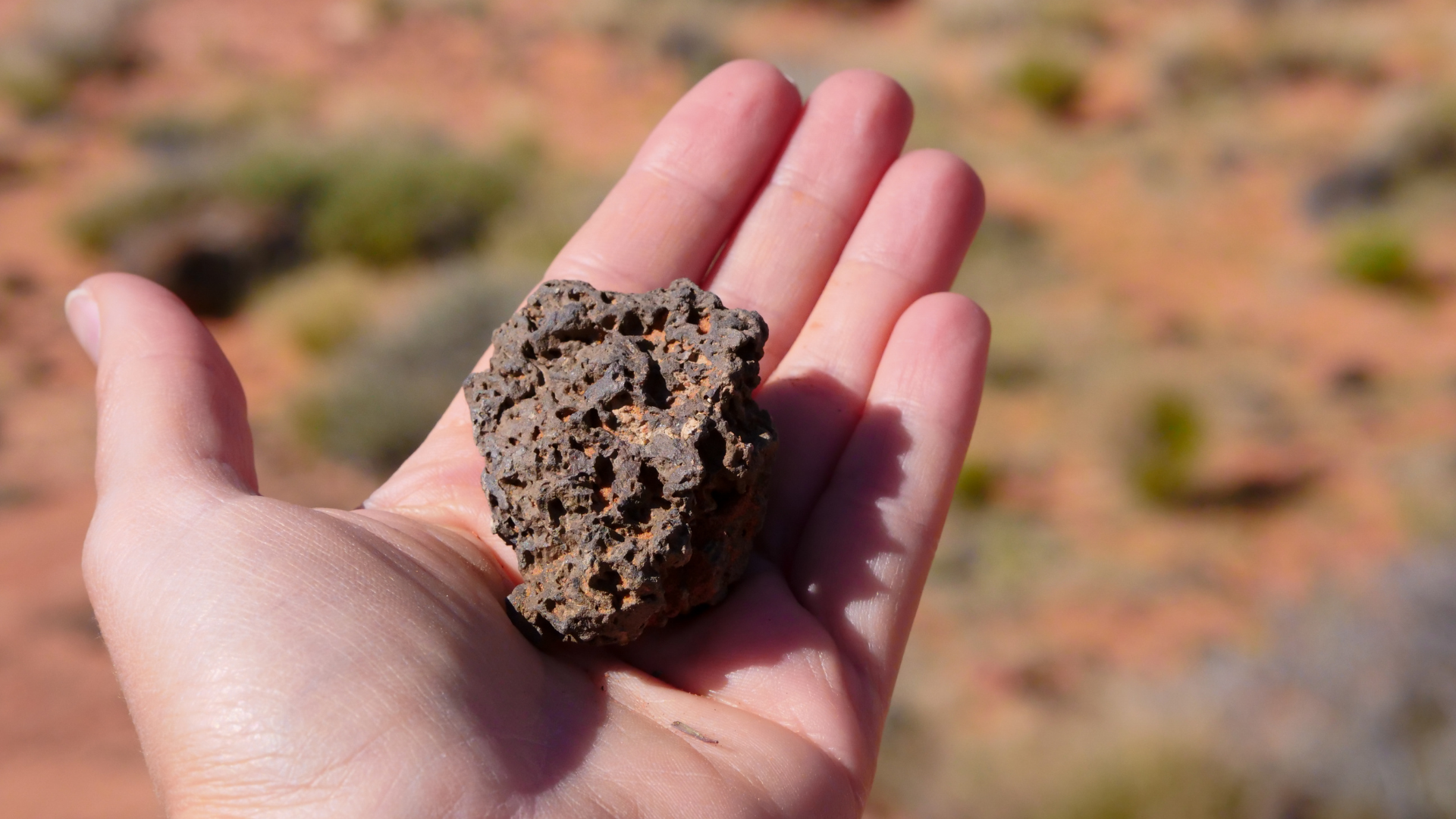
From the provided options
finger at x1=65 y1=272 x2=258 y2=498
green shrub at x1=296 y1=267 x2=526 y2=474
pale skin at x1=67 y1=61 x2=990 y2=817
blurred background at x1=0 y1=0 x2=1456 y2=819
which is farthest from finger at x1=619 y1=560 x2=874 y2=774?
green shrub at x1=296 y1=267 x2=526 y2=474

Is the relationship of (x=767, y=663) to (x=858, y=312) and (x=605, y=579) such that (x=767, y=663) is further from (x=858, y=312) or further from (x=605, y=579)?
(x=858, y=312)

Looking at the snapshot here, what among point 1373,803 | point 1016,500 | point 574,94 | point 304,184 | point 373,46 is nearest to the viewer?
point 1373,803

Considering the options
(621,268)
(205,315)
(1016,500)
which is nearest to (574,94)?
(205,315)

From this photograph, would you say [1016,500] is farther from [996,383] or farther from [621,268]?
[621,268]

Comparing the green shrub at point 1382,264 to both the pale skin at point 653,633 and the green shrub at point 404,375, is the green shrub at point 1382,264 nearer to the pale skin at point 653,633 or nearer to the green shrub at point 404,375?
the pale skin at point 653,633

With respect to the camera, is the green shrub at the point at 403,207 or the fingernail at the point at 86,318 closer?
the fingernail at the point at 86,318

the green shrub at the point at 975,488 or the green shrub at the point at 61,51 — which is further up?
the green shrub at the point at 61,51

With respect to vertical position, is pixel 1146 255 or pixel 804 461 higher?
pixel 804 461

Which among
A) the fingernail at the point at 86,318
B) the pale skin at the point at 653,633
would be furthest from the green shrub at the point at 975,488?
the fingernail at the point at 86,318
